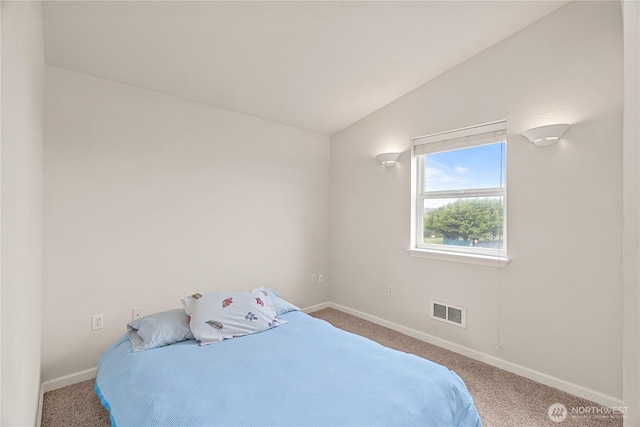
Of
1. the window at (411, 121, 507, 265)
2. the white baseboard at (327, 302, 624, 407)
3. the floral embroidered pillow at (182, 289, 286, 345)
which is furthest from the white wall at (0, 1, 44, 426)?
the window at (411, 121, 507, 265)

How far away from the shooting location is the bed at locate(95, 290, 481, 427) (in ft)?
4.53

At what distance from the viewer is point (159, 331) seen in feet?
6.98

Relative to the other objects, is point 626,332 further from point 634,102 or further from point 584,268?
point 584,268

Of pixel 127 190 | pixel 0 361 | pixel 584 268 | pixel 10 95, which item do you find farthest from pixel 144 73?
pixel 584 268

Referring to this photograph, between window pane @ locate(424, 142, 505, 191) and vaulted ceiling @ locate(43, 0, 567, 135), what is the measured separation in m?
0.80

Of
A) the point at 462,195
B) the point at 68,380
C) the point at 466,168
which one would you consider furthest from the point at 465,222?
the point at 68,380

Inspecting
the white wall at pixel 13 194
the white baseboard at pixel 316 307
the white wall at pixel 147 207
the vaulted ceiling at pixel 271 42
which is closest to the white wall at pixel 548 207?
the vaulted ceiling at pixel 271 42

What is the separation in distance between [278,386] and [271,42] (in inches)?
87.7

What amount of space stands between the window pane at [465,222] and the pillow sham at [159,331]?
7.88 ft

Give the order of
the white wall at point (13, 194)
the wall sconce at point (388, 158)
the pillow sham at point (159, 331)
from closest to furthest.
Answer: the white wall at point (13, 194) → the pillow sham at point (159, 331) → the wall sconce at point (388, 158)

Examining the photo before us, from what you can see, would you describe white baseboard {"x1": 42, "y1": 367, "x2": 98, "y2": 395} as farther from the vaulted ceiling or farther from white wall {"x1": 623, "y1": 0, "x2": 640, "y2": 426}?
white wall {"x1": 623, "y1": 0, "x2": 640, "y2": 426}

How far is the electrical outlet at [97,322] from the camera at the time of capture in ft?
7.79

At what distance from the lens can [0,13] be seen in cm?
76

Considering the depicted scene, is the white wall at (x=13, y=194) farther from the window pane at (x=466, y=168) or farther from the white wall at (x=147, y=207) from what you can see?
the window pane at (x=466, y=168)
